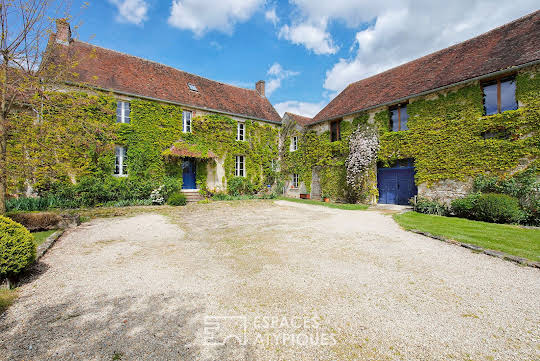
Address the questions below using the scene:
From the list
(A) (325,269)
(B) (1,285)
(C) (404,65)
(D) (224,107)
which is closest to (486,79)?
(C) (404,65)

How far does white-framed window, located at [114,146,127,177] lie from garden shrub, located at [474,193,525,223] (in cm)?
1642

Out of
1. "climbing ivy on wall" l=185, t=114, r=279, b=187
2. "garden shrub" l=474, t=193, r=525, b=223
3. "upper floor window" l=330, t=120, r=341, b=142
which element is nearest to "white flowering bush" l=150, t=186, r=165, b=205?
"climbing ivy on wall" l=185, t=114, r=279, b=187

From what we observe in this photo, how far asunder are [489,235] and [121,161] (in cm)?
1572

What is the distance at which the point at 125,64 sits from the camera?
1496 centimetres

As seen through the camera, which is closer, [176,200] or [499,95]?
[499,95]

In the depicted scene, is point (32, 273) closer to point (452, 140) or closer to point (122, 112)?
point (122, 112)

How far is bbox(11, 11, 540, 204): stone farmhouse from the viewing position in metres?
9.51

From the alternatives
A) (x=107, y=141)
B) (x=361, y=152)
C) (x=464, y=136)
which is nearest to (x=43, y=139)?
(x=107, y=141)

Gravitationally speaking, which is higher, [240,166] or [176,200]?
[240,166]

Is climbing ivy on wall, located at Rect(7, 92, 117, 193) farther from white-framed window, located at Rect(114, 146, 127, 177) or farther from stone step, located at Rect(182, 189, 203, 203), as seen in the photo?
stone step, located at Rect(182, 189, 203, 203)

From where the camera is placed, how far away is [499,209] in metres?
8.29

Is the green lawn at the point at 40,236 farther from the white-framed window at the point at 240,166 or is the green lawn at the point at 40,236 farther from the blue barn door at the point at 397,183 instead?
the blue barn door at the point at 397,183

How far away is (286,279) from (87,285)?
10.0 ft

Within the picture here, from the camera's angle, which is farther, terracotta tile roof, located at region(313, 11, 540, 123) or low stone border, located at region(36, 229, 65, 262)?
terracotta tile roof, located at region(313, 11, 540, 123)
